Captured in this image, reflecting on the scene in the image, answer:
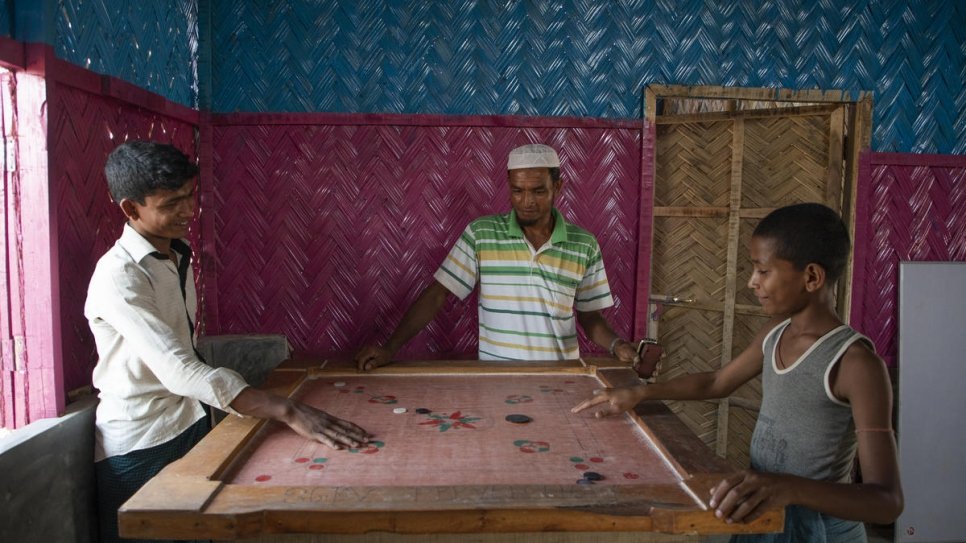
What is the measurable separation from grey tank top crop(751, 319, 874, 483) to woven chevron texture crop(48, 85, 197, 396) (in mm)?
2457

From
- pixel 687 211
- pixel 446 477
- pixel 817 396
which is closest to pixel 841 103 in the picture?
pixel 687 211

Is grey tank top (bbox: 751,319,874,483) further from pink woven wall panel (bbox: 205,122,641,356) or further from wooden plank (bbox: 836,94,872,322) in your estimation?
wooden plank (bbox: 836,94,872,322)

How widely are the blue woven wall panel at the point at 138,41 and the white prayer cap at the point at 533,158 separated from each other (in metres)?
1.79

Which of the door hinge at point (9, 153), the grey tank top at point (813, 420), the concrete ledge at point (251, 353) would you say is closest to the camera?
Answer: the grey tank top at point (813, 420)

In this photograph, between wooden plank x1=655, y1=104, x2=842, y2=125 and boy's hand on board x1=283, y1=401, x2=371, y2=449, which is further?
wooden plank x1=655, y1=104, x2=842, y2=125

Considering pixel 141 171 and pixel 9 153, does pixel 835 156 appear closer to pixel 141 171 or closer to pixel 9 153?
pixel 141 171

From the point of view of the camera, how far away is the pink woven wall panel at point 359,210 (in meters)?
3.81

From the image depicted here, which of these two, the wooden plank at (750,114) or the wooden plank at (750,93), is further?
the wooden plank at (750,114)

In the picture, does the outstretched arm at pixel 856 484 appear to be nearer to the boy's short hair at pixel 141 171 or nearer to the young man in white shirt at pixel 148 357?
the young man in white shirt at pixel 148 357

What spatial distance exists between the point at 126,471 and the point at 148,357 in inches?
22.1

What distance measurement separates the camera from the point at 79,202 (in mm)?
2494

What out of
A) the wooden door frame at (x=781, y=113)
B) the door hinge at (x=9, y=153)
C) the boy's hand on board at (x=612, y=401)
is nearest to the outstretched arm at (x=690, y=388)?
the boy's hand on board at (x=612, y=401)

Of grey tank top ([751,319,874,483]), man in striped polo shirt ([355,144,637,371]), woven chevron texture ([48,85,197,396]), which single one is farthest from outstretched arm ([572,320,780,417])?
woven chevron texture ([48,85,197,396])

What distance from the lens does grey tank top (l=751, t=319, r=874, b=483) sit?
72.6 inches
